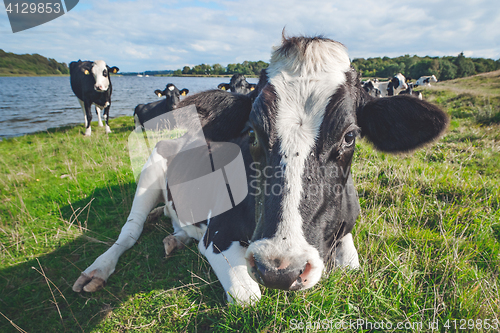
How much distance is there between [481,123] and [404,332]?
28.6ft

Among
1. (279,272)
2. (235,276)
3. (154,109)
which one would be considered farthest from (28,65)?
(279,272)

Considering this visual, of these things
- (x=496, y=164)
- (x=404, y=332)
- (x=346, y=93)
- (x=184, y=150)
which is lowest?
(x=404, y=332)

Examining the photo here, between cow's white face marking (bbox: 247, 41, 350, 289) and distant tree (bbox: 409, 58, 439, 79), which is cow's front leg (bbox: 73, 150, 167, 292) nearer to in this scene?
cow's white face marking (bbox: 247, 41, 350, 289)

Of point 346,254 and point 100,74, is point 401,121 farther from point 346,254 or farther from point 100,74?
point 100,74

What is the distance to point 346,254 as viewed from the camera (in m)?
2.34

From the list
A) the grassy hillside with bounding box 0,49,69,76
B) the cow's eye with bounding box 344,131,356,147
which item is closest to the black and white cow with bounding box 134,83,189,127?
the cow's eye with bounding box 344,131,356,147

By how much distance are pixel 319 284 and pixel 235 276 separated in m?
0.67

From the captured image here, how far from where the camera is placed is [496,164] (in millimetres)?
4594

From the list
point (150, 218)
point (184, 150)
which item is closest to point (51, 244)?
point (150, 218)

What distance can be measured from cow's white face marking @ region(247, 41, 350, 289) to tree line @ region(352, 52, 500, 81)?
36779 mm

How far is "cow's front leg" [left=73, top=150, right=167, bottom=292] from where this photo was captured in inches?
102

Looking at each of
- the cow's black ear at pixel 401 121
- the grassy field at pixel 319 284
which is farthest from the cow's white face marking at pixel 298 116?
the grassy field at pixel 319 284

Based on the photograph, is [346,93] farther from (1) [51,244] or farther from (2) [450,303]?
(1) [51,244]

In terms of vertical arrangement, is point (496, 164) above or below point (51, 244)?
above
